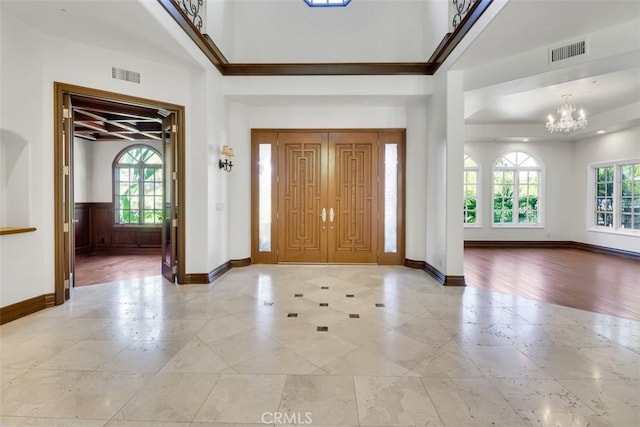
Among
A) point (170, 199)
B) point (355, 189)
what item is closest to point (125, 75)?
point (170, 199)

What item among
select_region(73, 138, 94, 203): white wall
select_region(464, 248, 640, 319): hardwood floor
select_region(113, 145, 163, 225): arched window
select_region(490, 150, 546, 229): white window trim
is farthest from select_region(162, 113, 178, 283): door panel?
select_region(490, 150, 546, 229): white window trim

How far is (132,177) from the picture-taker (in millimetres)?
7691

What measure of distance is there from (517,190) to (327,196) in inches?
251

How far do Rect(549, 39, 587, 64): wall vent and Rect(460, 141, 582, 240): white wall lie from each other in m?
5.07

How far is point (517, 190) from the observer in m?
8.75

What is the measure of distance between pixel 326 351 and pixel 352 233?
3.52 meters

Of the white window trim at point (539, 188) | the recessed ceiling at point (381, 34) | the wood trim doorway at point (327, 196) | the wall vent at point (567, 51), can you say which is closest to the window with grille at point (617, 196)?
the white window trim at point (539, 188)

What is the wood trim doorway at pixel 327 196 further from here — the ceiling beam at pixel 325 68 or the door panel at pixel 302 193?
the ceiling beam at pixel 325 68

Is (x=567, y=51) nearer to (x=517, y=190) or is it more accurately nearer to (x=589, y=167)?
(x=517, y=190)

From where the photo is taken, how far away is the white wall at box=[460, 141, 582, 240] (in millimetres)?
8602

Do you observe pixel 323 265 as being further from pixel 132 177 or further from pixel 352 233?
pixel 132 177

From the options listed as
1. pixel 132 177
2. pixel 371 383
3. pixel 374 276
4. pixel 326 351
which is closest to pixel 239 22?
pixel 132 177

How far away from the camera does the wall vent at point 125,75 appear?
3.97 meters

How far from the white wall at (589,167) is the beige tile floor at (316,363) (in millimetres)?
5894
